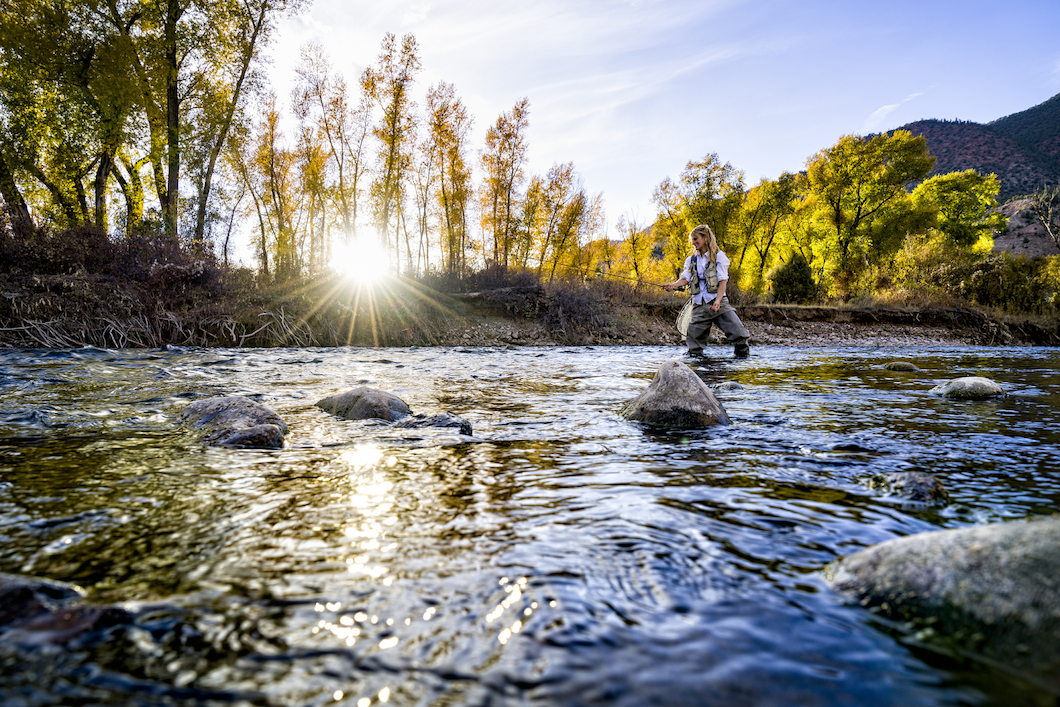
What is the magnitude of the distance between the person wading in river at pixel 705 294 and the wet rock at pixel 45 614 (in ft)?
34.8

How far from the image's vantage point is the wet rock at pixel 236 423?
309 cm

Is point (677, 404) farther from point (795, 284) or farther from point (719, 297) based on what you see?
point (795, 284)

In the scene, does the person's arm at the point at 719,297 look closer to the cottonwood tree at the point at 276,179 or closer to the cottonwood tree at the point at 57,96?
the cottonwood tree at the point at 57,96

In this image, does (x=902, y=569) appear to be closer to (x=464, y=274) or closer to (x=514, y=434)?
(x=514, y=434)

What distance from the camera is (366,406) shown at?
13.4 ft

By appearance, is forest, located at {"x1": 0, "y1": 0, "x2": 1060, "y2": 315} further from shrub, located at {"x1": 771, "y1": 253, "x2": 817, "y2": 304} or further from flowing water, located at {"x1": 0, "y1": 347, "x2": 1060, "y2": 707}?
flowing water, located at {"x1": 0, "y1": 347, "x2": 1060, "y2": 707}

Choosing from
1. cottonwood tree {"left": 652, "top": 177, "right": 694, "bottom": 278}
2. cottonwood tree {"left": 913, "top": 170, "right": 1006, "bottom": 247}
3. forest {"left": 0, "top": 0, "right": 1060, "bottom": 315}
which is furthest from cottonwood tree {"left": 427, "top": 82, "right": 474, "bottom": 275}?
cottonwood tree {"left": 913, "top": 170, "right": 1006, "bottom": 247}

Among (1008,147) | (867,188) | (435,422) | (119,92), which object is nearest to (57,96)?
(119,92)

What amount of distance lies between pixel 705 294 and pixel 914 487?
368 inches

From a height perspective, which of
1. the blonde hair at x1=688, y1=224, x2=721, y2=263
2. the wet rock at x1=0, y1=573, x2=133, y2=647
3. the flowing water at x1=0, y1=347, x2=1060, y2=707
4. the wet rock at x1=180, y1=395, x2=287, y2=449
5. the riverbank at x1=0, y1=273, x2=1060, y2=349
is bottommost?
the flowing water at x1=0, y1=347, x2=1060, y2=707

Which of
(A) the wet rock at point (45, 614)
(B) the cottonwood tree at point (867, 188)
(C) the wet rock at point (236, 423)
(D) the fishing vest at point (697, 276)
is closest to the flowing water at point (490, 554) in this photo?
(A) the wet rock at point (45, 614)

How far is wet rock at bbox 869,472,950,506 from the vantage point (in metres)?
2.16

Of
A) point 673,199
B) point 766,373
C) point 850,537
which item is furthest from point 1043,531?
point 673,199

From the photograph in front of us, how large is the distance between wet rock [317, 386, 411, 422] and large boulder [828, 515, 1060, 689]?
3306mm
